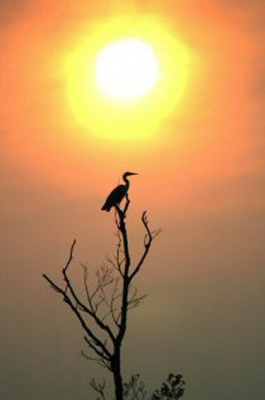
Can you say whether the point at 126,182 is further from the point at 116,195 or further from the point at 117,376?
the point at 117,376

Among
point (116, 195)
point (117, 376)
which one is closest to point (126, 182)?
point (116, 195)

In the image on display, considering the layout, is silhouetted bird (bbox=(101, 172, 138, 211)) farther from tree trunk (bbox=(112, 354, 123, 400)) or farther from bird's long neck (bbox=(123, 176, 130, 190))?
tree trunk (bbox=(112, 354, 123, 400))

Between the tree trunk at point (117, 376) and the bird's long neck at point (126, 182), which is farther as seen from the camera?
the bird's long neck at point (126, 182)

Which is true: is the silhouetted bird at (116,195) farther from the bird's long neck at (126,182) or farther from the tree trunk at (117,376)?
the tree trunk at (117,376)

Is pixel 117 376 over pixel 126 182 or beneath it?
beneath

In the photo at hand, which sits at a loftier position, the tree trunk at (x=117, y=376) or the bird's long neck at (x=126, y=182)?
the bird's long neck at (x=126, y=182)

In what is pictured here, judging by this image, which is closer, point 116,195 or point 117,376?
point 117,376

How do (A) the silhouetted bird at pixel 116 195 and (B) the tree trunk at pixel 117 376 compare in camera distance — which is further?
(A) the silhouetted bird at pixel 116 195

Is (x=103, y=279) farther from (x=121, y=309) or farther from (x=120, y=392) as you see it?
(x=120, y=392)

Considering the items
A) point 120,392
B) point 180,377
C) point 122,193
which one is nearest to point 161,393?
point 180,377

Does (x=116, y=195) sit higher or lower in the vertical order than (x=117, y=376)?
higher

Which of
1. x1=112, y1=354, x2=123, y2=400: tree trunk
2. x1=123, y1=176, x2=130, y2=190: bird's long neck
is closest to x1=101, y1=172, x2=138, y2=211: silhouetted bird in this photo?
x1=123, y1=176, x2=130, y2=190: bird's long neck

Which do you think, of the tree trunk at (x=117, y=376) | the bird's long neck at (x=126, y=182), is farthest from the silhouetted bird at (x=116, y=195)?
the tree trunk at (x=117, y=376)

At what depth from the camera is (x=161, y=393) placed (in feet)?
82.0
